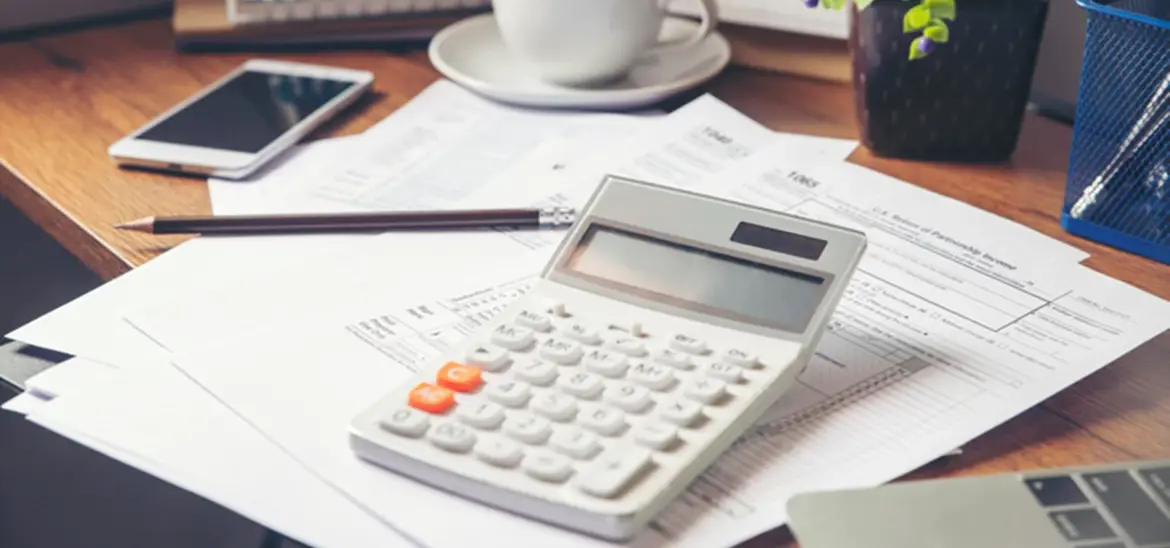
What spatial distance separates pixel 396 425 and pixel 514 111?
384 mm

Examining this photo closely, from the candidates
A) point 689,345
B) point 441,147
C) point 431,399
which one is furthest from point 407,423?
point 441,147

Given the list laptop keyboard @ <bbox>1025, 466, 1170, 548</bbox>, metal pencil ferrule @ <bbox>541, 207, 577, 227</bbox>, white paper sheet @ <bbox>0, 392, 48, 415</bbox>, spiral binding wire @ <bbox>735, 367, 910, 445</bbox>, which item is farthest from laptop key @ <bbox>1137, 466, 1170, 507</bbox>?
white paper sheet @ <bbox>0, 392, 48, 415</bbox>

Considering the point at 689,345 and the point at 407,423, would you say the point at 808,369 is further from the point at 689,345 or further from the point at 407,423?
the point at 407,423

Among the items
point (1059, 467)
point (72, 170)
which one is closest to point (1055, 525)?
point (1059, 467)

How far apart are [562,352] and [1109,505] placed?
8.0 inches

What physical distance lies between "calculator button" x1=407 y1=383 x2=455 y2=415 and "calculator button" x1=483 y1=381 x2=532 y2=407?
1cm

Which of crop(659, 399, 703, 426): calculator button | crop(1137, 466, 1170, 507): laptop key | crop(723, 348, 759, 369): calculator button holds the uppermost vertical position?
crop(659, 399, 703, 426): calculator button

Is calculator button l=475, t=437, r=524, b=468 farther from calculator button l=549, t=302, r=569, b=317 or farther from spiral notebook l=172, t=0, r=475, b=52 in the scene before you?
spiral notebook l=172, t=0, r=475, b=52

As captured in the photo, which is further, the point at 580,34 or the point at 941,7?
the point at 580,34

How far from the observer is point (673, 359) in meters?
0.46

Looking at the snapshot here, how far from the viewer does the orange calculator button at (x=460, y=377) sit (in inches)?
17.6

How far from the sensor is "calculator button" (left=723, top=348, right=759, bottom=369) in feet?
1.51

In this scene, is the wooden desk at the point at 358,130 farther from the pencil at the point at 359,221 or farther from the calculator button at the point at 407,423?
the calculator button at the point at 407,423

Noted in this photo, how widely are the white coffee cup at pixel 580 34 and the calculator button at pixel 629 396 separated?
1.17 ft
